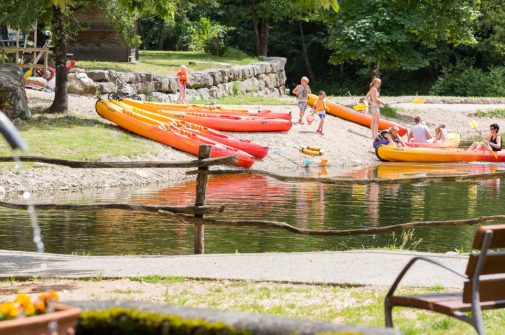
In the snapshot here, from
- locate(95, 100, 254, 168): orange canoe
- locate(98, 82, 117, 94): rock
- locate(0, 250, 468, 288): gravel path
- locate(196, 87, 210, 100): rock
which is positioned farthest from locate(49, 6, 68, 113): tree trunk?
locate(0, 250, 468, 288): gravel path

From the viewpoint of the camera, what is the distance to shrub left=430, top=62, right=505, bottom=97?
51.9m

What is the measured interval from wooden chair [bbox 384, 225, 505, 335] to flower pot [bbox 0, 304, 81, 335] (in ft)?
8.08

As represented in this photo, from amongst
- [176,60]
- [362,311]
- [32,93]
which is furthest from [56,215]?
[176,60]

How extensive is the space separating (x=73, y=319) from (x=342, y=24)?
3720 cm

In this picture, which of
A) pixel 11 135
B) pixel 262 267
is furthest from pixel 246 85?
pixel 11 135

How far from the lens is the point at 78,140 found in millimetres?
24969

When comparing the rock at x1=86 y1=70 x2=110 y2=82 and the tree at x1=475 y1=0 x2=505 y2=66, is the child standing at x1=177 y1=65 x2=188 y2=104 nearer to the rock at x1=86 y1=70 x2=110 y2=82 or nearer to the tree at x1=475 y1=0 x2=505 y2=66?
the rock at x1=86 y1=70 x2=110 y2=82

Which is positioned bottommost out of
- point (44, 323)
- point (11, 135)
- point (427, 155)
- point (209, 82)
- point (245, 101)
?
point (427, 155)

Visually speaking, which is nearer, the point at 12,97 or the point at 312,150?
the point at 12,97

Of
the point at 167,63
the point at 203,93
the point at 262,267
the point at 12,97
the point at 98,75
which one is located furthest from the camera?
the point at 167,63

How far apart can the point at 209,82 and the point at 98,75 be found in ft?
21.1

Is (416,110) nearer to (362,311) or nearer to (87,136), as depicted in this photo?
(87,136)

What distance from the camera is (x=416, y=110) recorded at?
136 feet

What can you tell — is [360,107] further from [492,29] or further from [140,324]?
[140,324]
